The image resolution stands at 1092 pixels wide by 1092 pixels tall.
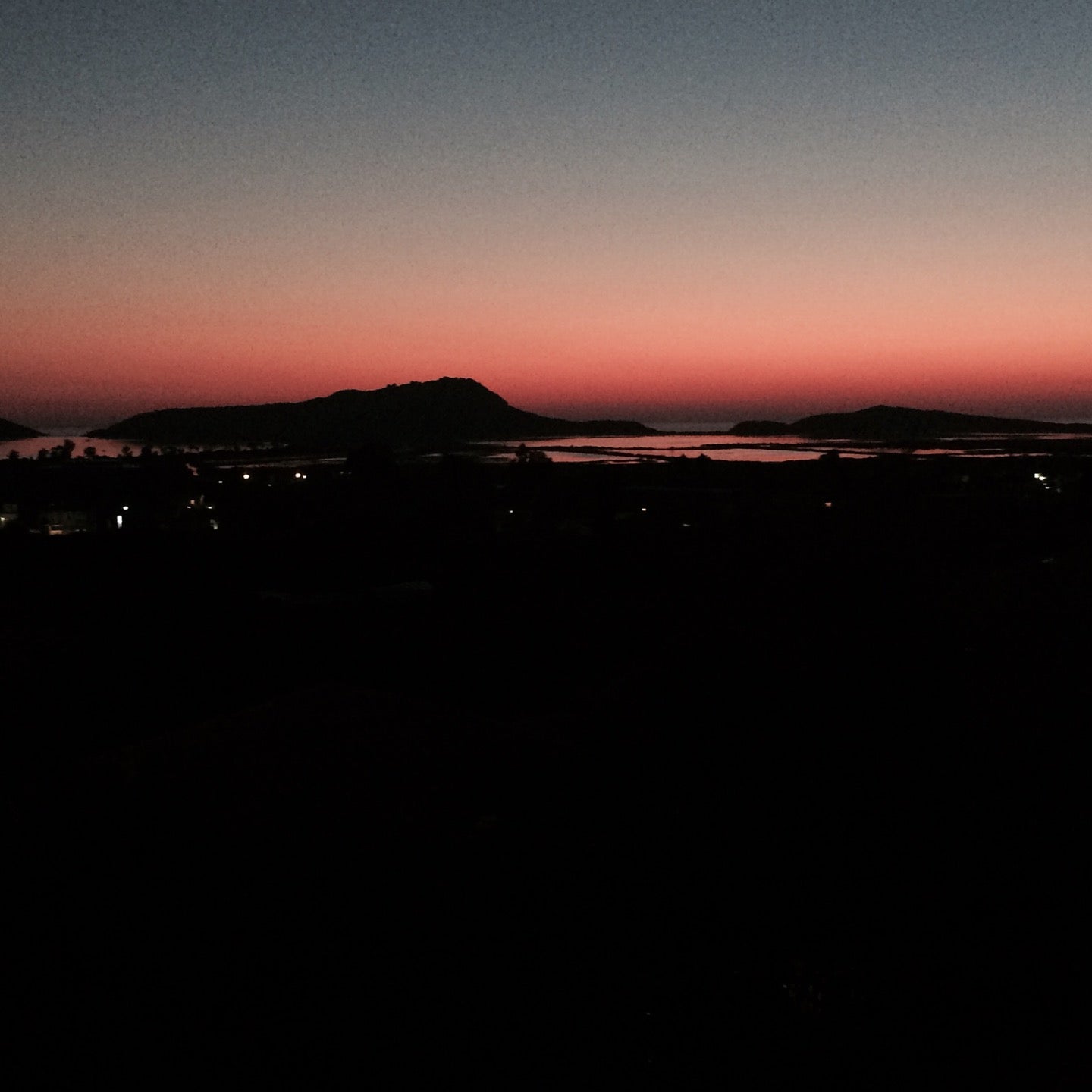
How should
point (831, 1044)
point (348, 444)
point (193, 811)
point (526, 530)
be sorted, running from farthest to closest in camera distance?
point (348, 444) < point (526, 530) < point (193, 811) < point (831, 1044)

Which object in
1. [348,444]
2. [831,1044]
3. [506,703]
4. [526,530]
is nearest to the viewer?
[831,1044]

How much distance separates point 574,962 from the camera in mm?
6645

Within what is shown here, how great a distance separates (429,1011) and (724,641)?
395 centimetres

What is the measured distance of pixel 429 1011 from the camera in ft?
21.3

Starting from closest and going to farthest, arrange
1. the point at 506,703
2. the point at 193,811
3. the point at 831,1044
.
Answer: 1. the point at 831,1044
2. the point at 193,811
3. the point at 506,703

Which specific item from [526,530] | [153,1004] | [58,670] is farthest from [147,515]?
[153,1004]

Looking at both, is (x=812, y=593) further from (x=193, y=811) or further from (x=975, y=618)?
(x=975, y=618)

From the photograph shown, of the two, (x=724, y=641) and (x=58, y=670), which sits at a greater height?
(x=724, y=641)

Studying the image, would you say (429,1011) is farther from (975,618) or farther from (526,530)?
(526,530)

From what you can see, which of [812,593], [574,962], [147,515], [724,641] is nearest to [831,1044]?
[574,962]

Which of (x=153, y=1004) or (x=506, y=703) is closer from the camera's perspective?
(x=153, y=1004)

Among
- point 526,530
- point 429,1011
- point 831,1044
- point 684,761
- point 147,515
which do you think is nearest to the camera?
point 831,1044

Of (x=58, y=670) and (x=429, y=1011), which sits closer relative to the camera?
(x=429, y=1011)

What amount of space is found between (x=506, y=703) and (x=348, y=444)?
190239mm
